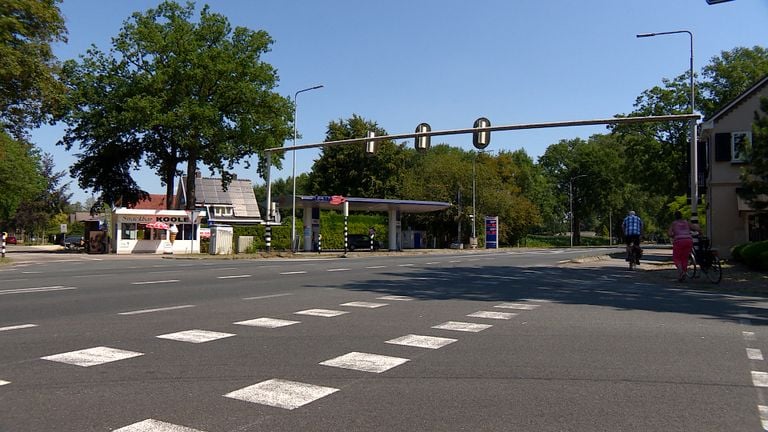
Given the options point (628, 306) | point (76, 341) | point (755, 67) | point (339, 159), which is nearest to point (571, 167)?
point (339, 159)

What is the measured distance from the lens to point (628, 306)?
10977mm

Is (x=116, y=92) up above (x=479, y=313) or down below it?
above

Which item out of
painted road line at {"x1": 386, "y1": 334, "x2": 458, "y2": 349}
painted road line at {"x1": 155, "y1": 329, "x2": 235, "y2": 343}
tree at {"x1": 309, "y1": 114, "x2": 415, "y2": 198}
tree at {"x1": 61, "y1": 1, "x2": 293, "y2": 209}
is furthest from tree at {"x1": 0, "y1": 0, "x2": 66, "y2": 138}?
tree at {"x1": 309, "y1": 114, "x2": 415, "y2": 198}

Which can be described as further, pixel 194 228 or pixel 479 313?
pixel 194 228

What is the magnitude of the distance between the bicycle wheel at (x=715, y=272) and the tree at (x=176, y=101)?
32.9 meters

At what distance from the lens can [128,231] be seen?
40.0 meters

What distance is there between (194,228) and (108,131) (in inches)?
358

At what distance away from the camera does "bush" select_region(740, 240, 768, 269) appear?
1867 cm

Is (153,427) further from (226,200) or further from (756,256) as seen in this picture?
(226,200)

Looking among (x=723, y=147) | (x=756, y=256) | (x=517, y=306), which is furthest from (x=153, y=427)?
(x=723, y=147)

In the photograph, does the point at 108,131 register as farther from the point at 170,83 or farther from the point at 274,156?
the point at 274,156

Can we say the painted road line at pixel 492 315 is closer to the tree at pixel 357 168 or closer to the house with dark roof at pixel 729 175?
the house with dark roof at pixel 729 175

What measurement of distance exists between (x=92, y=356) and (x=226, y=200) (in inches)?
2752

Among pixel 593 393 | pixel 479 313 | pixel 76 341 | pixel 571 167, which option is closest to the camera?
pixel 593 393
